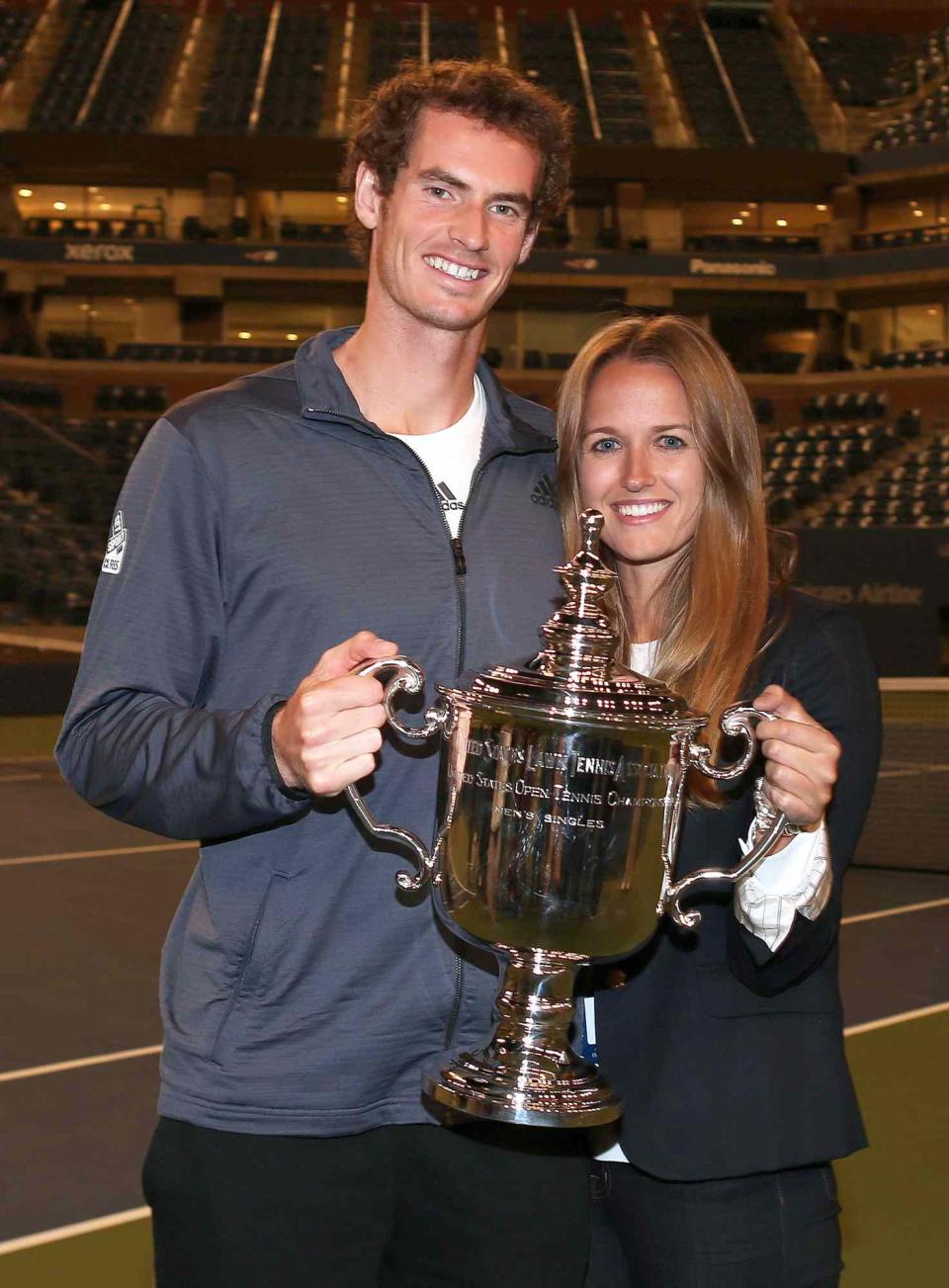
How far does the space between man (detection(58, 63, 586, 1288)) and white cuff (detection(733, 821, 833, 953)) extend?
1.21 feet

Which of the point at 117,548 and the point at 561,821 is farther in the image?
the point at 117,548

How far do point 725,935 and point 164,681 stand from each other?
746 millimetres

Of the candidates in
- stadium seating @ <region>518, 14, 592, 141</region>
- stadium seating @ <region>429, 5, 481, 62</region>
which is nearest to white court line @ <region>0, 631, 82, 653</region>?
stadium seating @ <region>518, 14, 592, 141</region>

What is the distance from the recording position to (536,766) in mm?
1860

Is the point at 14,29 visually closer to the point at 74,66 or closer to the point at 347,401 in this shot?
the point at 74,66

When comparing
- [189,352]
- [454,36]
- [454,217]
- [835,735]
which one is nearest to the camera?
[835,735]

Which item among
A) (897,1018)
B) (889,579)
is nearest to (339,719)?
(897,1018)

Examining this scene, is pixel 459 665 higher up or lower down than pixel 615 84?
lower down

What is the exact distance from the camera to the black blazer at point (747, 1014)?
2.05m

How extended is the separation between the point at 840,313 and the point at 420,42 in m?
10.7

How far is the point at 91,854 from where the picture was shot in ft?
29.0

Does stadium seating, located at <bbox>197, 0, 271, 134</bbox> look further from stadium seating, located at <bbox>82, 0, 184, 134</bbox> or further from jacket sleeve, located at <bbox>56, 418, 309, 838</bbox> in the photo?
jacket sleeve, located at <bbox>56, 418, 309, 838</bbox>

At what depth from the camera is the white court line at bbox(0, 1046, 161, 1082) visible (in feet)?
16.9

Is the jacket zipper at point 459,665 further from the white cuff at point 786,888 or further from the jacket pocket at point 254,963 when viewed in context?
the white cuff at point 786,888
